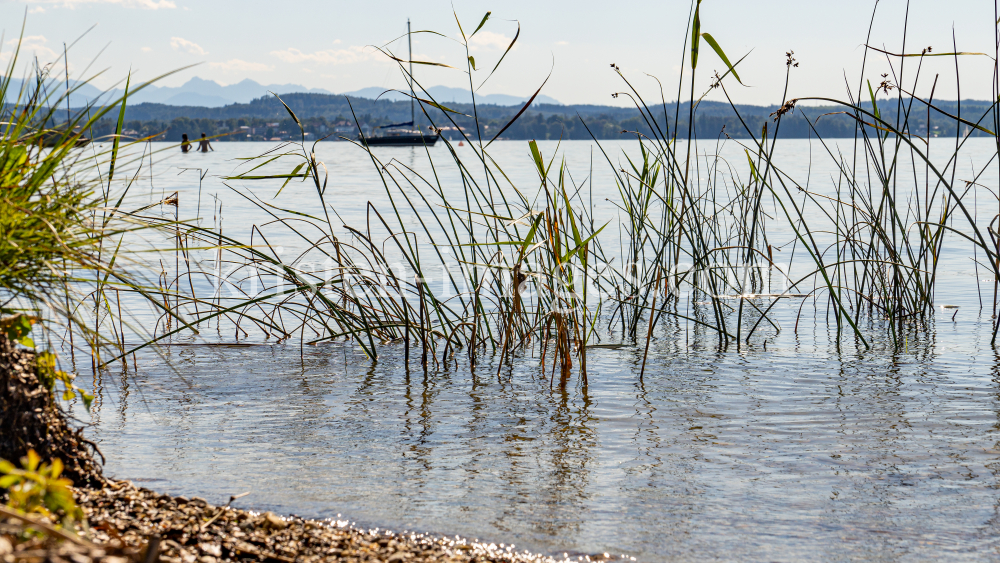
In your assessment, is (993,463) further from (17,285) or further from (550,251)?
(17,285)

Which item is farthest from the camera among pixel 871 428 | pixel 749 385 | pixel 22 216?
Result: pixel 749 385

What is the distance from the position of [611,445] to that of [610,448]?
39 mm

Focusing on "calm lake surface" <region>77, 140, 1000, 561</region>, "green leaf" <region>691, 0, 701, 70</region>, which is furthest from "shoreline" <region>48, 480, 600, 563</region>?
"green leaf" <region>691, 0, 701, 70</region>

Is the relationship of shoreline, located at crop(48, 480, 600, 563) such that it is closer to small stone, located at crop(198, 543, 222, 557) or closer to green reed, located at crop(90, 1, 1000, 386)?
small stone, located at crop(198, 543, 222, 557)

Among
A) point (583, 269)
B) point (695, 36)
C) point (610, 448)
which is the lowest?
point (610, 448)

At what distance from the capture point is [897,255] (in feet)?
16.0

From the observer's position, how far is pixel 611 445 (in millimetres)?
3186

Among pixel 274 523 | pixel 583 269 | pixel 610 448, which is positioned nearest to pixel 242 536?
pixel 274 523

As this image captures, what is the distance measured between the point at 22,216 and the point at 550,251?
2.32 m

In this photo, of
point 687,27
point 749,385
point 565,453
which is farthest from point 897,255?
point 565,453

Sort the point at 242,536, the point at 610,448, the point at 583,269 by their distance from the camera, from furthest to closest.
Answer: the point at 583,269 → the point at 610,448 → the point at 242,536

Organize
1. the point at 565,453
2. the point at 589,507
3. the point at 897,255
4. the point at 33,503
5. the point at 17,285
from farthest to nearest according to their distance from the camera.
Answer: the point at 897,255
the point at 565,453
the point at 589,507
the point at 17,285
the point at 33,503

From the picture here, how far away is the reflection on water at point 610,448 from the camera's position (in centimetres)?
245

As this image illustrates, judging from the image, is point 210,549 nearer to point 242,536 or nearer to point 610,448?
point 242,536
